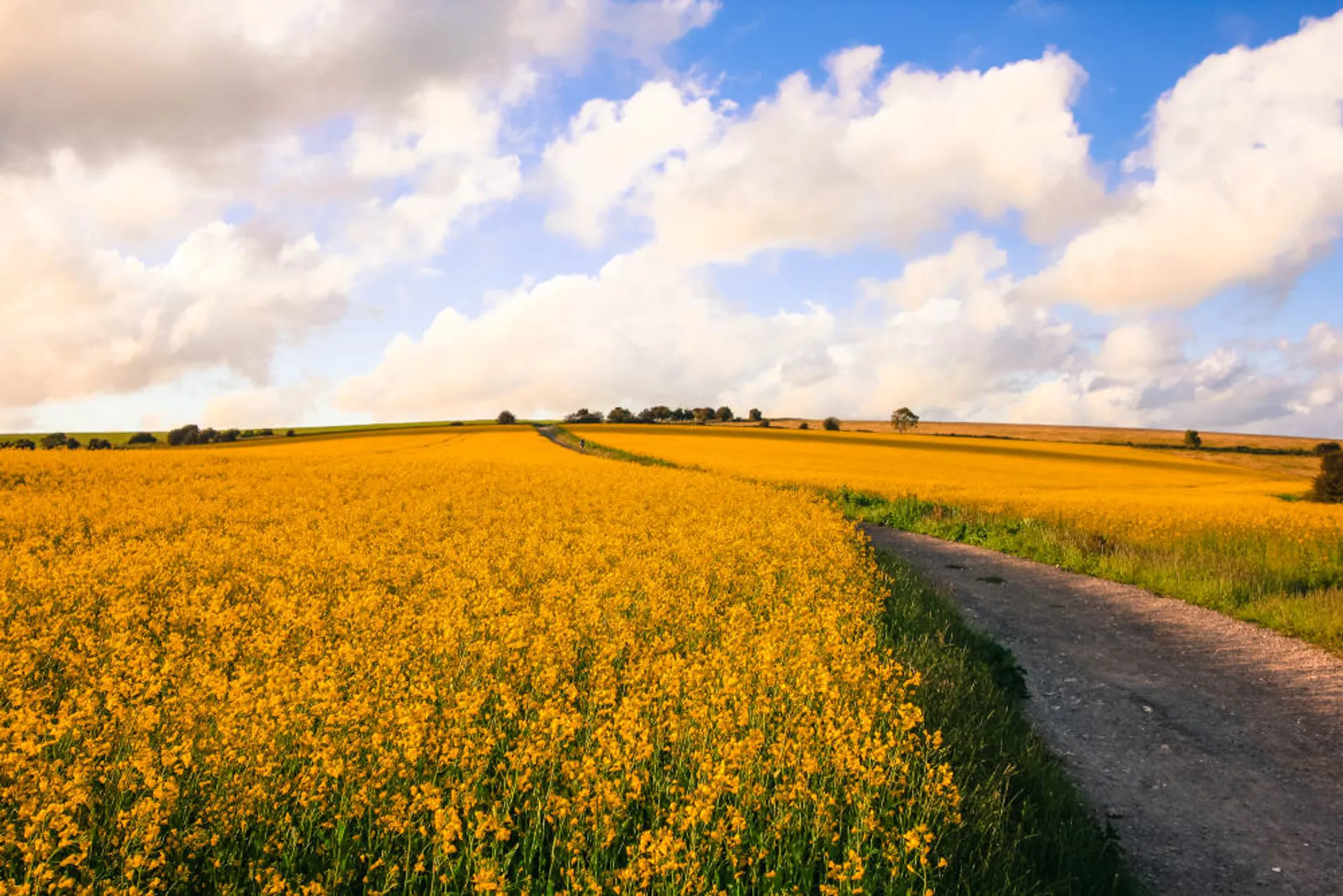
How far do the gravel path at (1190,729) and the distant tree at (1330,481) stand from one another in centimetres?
2279

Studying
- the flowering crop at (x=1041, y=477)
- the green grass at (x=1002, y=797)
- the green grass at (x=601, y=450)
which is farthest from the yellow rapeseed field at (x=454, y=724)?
the green grass at (x=601, y=450)

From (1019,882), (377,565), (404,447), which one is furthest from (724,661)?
(404,447)

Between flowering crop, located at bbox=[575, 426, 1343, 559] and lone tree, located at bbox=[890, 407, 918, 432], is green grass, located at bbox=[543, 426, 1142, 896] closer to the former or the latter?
flowering crop, located at bbox=[575, 426, 1343, 559]

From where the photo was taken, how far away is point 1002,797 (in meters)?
5.21

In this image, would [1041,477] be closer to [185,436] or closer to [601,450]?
[601,450]

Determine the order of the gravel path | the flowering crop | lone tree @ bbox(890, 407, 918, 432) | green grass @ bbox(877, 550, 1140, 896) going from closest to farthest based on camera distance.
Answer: green grass @ bbox(877, 550, 1140, 896) → the gravel path → the flowering crop → lone tree @ bbox(890, 407, 918, 432)

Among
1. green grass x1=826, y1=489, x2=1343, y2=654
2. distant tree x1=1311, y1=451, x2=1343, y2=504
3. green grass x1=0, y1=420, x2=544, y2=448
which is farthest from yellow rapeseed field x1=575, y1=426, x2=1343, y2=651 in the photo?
green grass x1=0, y1=420, x2=544, y2=448

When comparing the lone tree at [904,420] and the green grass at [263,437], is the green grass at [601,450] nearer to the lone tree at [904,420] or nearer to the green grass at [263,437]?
the green grass at [263,437]

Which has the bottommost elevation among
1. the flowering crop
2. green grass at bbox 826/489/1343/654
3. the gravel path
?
the gravel path

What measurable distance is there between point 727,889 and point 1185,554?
16694 mm

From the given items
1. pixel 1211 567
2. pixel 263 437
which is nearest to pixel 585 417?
pixel 263 437

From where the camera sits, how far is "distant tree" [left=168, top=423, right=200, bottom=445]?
68.6 m

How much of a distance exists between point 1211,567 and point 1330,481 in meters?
21.7

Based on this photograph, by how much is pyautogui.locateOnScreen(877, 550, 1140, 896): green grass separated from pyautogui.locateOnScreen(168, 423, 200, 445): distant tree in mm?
78158
